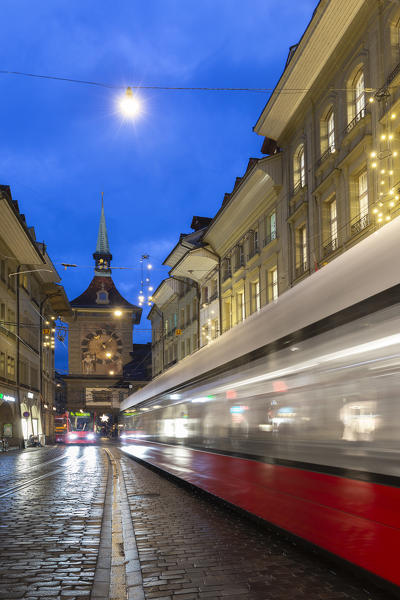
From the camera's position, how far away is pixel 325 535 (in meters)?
5.38

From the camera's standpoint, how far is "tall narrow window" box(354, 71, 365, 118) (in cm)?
1789

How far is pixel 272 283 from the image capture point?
88.1ft

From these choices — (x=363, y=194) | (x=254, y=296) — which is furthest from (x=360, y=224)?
(x=254, y=296)

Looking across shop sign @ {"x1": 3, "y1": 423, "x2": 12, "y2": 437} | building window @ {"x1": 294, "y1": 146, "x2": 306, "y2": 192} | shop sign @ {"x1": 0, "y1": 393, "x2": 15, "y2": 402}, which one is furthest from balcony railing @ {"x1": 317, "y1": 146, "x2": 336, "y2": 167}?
shop sign @ {"x1": 3, "y1": 423, "x2": 12, "y2": 437}

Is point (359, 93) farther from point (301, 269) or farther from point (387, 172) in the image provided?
point (301, 269)

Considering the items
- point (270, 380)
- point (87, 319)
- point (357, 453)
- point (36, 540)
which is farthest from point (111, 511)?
point (87, 319)

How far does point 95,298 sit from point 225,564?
298 ft

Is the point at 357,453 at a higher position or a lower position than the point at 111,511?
higher

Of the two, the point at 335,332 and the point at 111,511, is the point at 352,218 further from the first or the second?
the point at 335,332

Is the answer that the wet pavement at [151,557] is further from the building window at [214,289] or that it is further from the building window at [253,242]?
the building window at [214,289]

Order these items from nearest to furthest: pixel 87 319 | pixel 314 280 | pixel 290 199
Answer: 1. pixel 314 280
2. pixel 290 199
3. pixel 87 319

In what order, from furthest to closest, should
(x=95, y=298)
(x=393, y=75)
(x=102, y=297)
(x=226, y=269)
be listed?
1. (x=102, y=297)
2. (x=95, y=298)
3. (x=226, y=269)
4. (x=393, y=75)

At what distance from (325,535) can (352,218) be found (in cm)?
1402

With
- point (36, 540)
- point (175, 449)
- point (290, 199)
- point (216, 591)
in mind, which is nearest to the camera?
point (216, 591)
